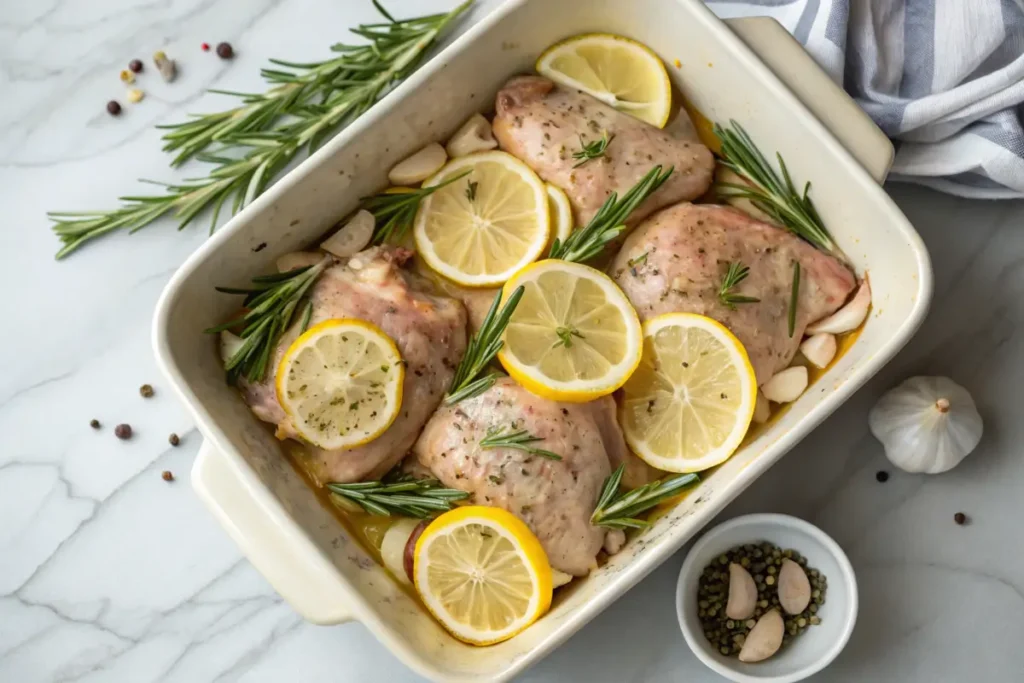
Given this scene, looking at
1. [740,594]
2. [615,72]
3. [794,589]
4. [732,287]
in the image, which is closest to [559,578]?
[740,594]

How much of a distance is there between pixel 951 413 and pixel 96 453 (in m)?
1.87

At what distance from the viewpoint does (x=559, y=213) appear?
1.86 meters

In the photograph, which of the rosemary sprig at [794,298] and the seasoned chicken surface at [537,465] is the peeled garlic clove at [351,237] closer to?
the seasoned chicken surface at [537,465]

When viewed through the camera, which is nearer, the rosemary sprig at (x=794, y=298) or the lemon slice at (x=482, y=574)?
the lemon slice at (x=482, y=574)

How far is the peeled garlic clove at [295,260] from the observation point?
5.98ft

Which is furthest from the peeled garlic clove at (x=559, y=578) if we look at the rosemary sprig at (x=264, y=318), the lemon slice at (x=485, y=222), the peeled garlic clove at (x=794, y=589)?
the rosemary sprig at (x=264, y=318)

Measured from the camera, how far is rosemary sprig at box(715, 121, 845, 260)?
1847 millimetres

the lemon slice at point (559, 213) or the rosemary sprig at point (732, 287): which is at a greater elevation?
the lemon slice at point (559, 213)

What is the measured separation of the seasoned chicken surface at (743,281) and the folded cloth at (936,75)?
0.37 metres

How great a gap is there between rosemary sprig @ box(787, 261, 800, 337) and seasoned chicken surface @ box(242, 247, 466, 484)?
2.16 feet

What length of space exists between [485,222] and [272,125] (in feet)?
2.03

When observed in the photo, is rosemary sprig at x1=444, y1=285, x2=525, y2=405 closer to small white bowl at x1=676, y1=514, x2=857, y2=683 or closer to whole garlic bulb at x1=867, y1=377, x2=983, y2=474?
small white bowl at x1=676, y1=514, x2=857, y2=683

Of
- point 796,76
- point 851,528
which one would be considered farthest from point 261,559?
point 796,76

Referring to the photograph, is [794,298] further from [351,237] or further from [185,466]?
[185,466]
